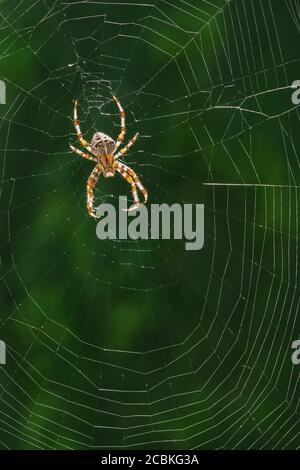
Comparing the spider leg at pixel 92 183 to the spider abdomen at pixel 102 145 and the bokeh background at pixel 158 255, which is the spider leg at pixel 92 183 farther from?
the bokeh background at pixel 158 255

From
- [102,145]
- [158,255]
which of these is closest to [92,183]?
[102,145]

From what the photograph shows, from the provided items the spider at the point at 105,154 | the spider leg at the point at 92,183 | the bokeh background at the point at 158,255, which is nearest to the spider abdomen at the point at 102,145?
the spider at the point at 105,154

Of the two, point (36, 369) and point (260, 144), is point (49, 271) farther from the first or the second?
point (260, 144)

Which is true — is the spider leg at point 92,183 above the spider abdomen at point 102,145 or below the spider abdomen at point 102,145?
below

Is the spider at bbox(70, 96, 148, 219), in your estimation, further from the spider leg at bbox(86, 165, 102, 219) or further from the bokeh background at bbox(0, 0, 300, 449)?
the bokeh background at bbox(0, 0, 300, 449)

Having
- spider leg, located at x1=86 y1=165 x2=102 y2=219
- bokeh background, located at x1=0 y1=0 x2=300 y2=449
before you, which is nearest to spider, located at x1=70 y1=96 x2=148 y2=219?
spider leg, located at x1=86 y1=165 x2=102 y2=219

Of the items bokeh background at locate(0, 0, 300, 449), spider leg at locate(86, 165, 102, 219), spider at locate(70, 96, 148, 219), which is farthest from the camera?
bokeh background at locate(0, 0, 300, 449)
